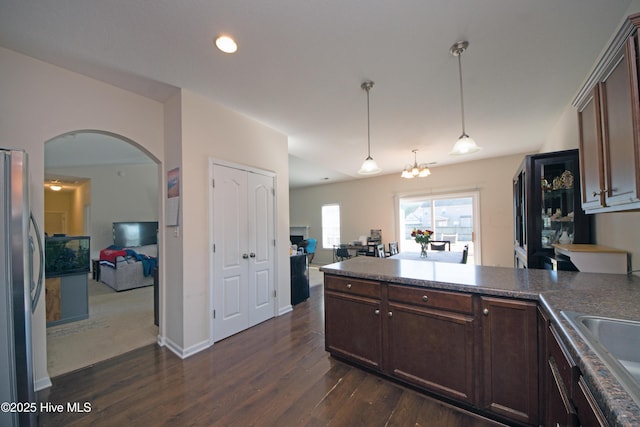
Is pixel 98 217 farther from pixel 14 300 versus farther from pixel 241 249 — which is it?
pixel 14 300

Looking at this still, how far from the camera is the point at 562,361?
1.06m

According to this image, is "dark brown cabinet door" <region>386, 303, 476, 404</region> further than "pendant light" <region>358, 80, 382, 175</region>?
No

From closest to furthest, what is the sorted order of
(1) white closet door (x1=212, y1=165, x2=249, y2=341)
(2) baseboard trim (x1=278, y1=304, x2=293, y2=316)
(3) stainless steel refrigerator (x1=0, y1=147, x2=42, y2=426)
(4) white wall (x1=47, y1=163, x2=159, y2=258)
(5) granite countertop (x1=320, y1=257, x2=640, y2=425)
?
(5) granite countertop (x1=320, y1=257, x2=640, y2=425)
(3) stainless steel refrigerator (x1=0, y1=147, x2=42, y2=426)
(1) white closet door (x1=212, y1=165, x2=249, y2=341)
(2) baseboard trim (x1=278, y1=304, x2=293, y2=316)
(4) white wall (x1=47, y1=163, x2=159, y2=258)

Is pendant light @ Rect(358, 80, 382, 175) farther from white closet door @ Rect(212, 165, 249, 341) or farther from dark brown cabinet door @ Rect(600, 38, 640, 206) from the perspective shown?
dark brown cabinet door @ Rect(600, 38, 640, 206)

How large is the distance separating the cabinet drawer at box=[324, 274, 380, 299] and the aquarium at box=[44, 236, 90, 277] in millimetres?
3665

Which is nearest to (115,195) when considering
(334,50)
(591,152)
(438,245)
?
(334,50)

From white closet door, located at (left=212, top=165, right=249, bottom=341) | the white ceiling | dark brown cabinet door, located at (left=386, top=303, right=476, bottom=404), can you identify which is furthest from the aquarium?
dark brown cabinet door, located at (left=386, top=303, right=476, bottom=404)

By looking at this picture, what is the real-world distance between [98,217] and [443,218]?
9.46 meters

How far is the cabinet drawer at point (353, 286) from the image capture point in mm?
2041

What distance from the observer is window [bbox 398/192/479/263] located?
A: 564 cm

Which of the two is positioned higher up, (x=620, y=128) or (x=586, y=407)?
(x=620, y=128)

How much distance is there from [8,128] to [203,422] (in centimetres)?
→ 265

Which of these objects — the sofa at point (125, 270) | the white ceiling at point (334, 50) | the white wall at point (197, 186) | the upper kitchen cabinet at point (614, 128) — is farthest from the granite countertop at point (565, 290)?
the sofa at point (125, 270)

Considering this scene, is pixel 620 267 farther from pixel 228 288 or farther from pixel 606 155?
pixel 228 288
